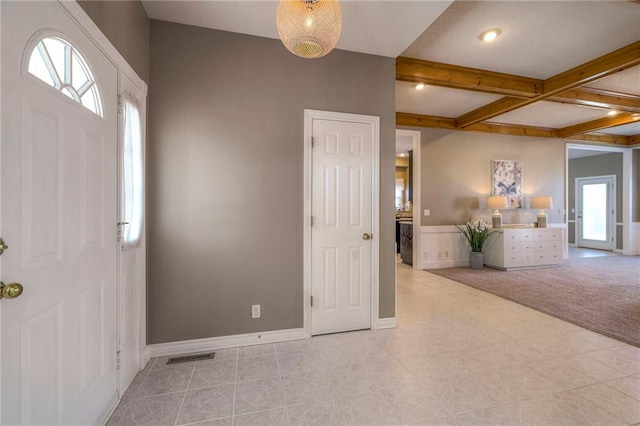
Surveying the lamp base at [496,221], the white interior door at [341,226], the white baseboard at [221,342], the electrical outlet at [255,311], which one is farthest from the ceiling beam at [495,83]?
the white baseboard at [221,342]

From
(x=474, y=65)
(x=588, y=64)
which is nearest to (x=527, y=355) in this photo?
(x=474, y=65)

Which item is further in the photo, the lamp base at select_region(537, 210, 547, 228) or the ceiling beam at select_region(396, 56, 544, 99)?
the lamp base at select_region(537, 210, 547, 228)

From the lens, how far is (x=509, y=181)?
6.08 m

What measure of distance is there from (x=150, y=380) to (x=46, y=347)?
3.47 ft

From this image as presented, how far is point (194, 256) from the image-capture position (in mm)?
2395

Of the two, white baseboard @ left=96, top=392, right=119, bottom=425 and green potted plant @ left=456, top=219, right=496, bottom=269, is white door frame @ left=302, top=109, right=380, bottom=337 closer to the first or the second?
white baseboard @ left=96, top=392, right=119, bottom=425

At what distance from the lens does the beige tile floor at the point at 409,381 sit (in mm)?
1657

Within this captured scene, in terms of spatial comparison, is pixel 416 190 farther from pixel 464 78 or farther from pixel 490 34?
pixel 490 34

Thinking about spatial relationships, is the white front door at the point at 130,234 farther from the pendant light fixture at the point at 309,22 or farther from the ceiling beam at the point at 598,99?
the ceiling beam at the point at 598,99

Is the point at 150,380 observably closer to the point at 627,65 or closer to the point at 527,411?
the point at 527,411

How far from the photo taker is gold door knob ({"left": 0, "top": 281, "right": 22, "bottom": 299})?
37.3 inches

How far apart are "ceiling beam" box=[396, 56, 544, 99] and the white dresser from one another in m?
2.61

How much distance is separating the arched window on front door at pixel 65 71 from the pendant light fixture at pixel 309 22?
1.02 meters

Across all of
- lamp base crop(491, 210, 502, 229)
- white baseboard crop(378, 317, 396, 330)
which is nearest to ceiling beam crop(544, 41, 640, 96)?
lamp base crop(491, 210, 502, 229)
